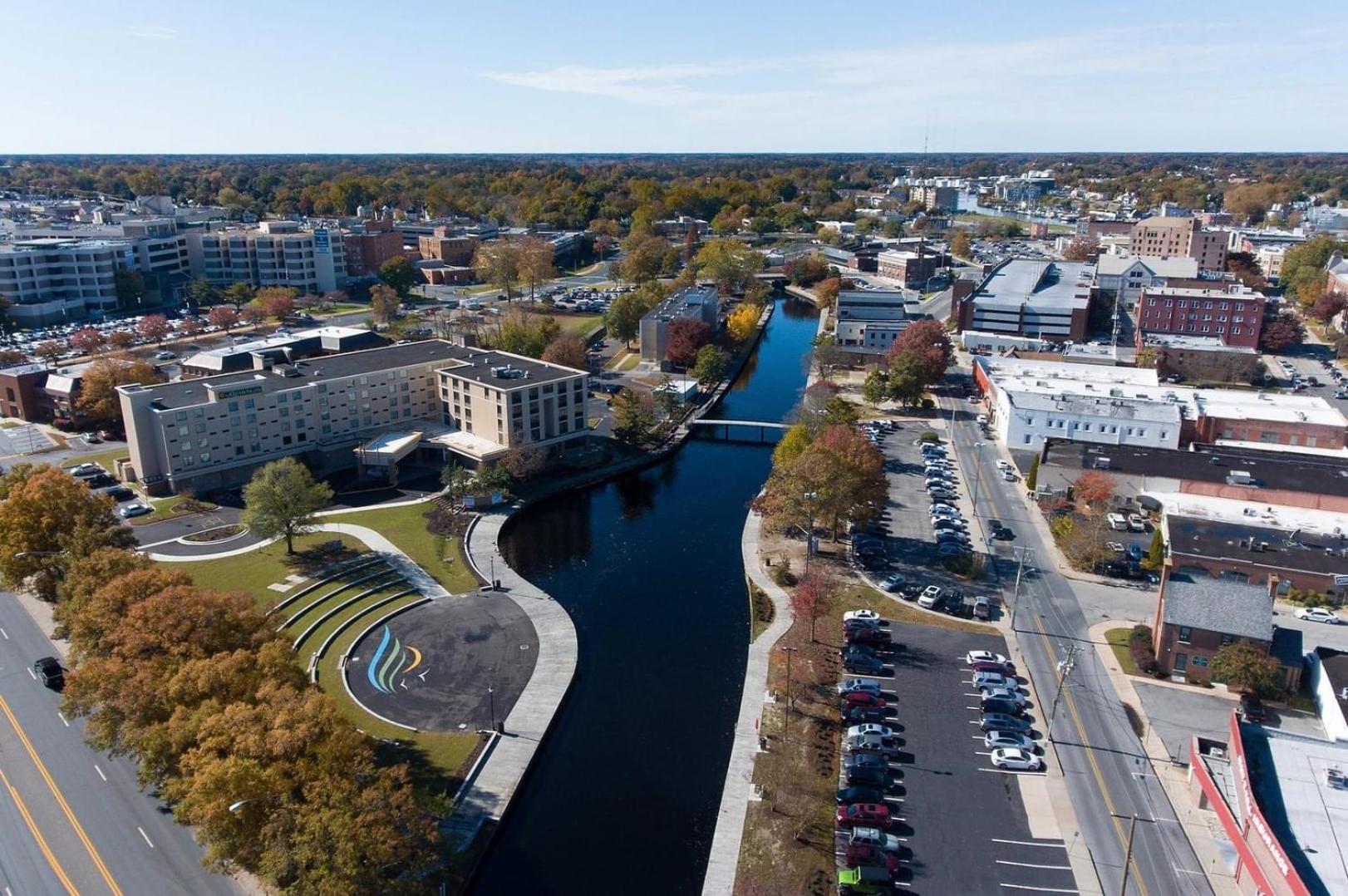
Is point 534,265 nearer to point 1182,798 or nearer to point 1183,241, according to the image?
point 1183,241

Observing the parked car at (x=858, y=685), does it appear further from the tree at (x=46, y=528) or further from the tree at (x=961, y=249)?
the tree at (x=961, y=249)

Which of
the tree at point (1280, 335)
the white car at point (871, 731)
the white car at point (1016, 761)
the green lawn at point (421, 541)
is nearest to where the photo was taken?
the white car at point (1016, 761)

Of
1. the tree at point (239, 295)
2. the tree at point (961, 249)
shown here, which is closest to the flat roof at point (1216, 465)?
the tree at point (239, 295)

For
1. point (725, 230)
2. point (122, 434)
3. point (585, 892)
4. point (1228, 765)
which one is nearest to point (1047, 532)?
point (1228, 765)

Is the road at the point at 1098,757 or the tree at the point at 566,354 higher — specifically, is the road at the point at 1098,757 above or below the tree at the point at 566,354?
below

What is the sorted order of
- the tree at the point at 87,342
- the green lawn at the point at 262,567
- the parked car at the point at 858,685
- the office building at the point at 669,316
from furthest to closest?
the office building at the point at 669,316 < the tree at the point at 87,342 < the green lawn at the point at 262,567 < the parked car at the point at 858,685

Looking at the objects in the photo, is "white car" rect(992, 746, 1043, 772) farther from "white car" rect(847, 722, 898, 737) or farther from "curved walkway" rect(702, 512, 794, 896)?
"curved walkway" rect(702, 512, 794, 896)

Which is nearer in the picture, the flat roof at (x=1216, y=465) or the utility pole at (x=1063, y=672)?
the utility pole at (x=1063, y=672)
